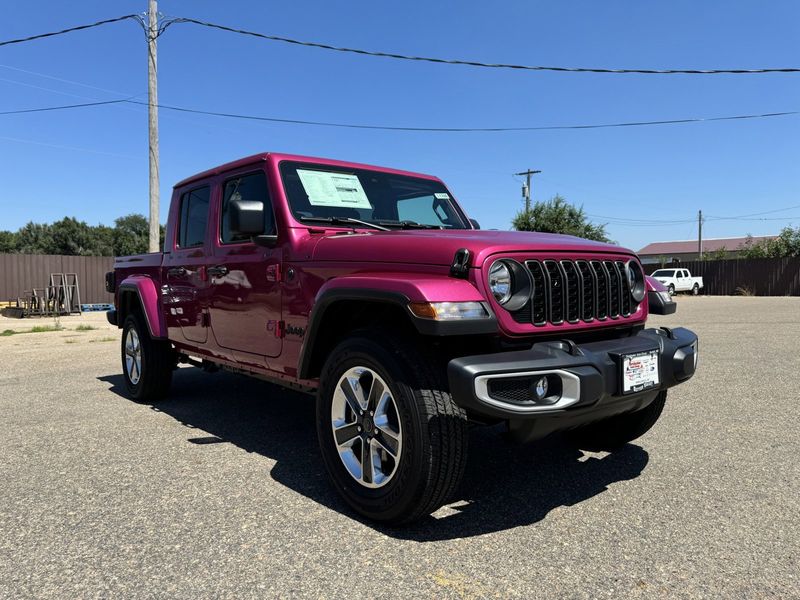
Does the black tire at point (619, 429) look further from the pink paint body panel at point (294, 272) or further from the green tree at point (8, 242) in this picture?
the green tree at point (8, 242)

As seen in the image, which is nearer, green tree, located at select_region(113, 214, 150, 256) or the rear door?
the rear door

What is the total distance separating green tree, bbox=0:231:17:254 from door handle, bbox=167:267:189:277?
75.5m

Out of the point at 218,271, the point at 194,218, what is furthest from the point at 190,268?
the point at 218,271

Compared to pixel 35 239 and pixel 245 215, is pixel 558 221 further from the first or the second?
pixel 35 239

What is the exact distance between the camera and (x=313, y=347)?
129 inches

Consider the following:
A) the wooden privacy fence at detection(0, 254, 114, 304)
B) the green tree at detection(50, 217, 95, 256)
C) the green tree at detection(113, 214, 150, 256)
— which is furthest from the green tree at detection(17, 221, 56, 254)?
the wooden privacy fence at detection(0, 254, 114, 304)

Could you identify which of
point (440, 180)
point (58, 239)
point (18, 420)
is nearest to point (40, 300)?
point (18, 420)

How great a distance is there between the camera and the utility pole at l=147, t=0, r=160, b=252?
14922mm

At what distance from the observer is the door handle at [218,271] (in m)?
4.25

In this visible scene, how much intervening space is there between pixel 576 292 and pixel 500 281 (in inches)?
19.4

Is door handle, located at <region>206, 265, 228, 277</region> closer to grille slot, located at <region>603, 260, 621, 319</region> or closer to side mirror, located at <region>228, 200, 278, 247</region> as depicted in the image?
side mirror, located at <region>228, 200, 278, 247</region>

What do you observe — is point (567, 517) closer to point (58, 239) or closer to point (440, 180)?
point (440, 180)

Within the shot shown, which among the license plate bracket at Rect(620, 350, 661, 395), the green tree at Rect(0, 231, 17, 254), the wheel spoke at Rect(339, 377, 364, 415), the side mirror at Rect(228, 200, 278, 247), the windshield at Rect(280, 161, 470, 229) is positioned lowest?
the wheel spoke at Rect(339, 377, 364, 415)

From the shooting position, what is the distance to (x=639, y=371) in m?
2.84
